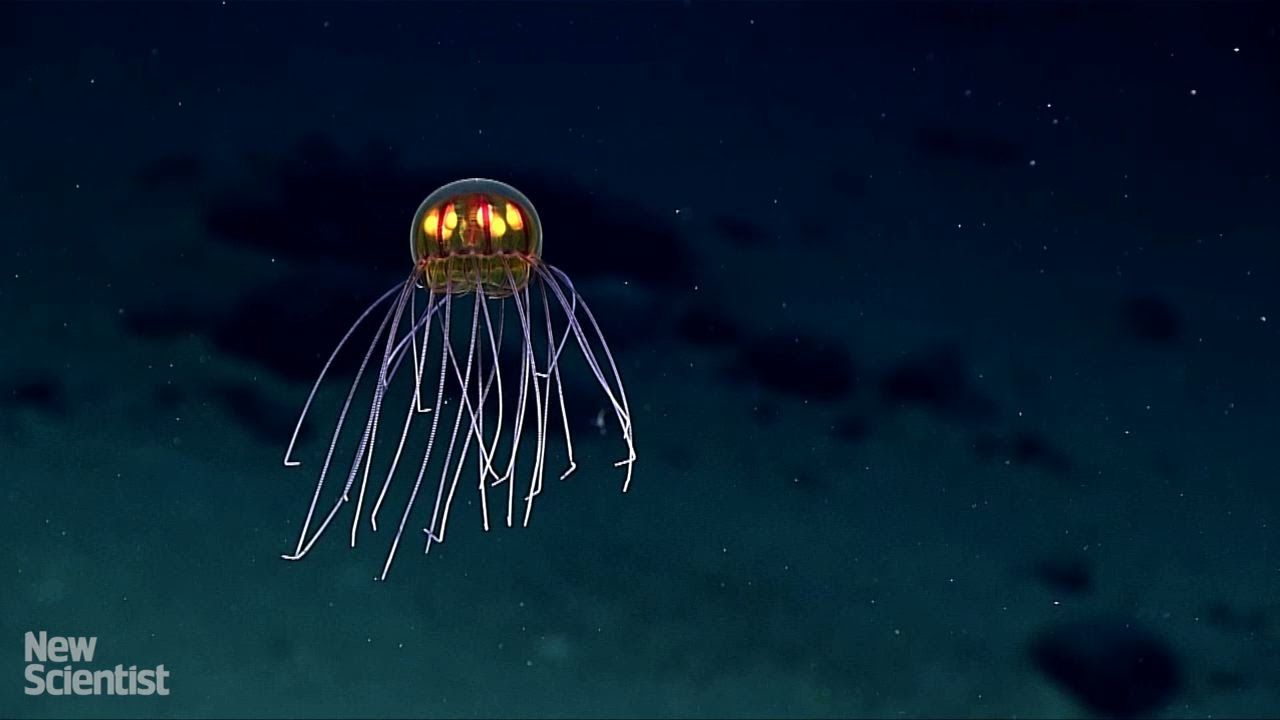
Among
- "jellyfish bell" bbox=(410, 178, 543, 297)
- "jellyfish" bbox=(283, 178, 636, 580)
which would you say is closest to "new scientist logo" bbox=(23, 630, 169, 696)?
"jellyfish" bbox=(283, 178, 636, 580)

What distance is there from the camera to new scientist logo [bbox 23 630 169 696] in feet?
29.6

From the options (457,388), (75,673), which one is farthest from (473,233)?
(75,673)

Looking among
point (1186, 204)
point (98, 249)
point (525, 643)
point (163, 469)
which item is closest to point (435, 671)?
point (525, 643)

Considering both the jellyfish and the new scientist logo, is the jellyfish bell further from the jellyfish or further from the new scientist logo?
the new scientist logo

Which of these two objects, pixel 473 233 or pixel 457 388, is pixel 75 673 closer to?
pixel 457 388

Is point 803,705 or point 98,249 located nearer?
point 98,249

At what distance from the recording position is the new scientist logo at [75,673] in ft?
→ 29.6

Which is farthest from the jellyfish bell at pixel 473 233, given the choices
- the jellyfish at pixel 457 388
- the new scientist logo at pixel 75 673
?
the new scientist logo at pixel 75 673

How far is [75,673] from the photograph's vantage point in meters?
9.09

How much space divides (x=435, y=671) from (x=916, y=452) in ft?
12.3

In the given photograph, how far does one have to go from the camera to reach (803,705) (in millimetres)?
9453

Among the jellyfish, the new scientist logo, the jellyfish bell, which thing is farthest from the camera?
the new scientist logo

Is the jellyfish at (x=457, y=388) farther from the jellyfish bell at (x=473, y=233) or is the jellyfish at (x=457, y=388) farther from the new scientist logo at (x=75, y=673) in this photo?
the new scientist logo at (x=75, y=673)

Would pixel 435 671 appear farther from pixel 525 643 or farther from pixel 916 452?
pixel 916 452
